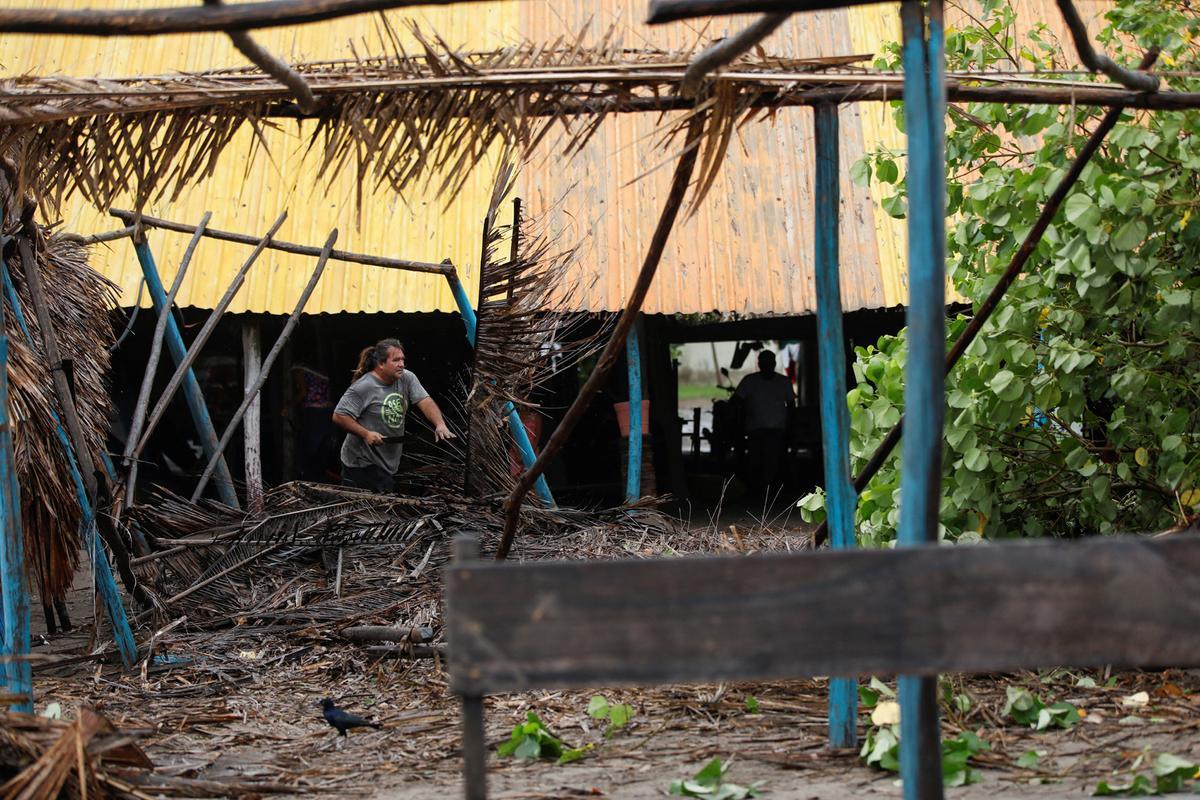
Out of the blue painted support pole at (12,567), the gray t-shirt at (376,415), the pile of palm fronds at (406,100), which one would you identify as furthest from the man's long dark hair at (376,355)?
the pile of palm fronds at (406,100)

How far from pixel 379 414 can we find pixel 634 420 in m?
3.12

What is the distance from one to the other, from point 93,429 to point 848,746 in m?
4.39

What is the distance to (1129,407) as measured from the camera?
5016 millimetres

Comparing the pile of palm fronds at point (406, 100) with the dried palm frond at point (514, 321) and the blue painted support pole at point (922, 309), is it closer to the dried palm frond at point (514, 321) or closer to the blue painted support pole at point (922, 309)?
the blue painted support pole at point (922, 309)

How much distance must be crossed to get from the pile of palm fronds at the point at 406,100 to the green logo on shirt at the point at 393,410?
3730 mm

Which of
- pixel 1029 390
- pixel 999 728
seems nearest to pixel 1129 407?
pixel 1029 390

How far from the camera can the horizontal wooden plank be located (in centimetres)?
207

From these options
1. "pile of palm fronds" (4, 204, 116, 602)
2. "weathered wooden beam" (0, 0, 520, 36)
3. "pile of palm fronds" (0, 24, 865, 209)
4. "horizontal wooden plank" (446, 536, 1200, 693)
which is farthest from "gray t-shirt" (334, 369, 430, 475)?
"horizontal wooden plank" (446, 536, 1200, 693)

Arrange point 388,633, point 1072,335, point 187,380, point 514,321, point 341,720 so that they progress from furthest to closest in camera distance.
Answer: point 187,380, point 514,321, point 388,633, point 1072,335, point 341,720

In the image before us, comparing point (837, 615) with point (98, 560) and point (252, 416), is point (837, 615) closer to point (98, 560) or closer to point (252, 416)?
point (98, 560)

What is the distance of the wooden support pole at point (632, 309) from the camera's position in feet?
11.8

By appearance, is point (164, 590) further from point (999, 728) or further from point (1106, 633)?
point (1106, 633)

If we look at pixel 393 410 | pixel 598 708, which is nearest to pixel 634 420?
pixel 393 410

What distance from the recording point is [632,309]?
395 centimetres
